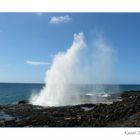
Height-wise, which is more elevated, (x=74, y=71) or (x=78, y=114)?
(x=74, y=71)

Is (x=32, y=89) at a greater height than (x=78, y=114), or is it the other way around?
(x=32, y=89)

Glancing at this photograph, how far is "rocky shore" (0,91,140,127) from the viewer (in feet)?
22.2

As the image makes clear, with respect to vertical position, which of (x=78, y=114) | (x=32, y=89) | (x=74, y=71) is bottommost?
(x=78, y=114)

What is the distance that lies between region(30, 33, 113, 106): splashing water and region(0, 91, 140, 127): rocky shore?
93mm

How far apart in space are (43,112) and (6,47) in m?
0.77

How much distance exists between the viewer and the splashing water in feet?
22.2

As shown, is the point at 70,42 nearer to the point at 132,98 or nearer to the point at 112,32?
the point at 112,32

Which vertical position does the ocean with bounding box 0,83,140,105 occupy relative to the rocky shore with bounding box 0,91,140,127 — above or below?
above

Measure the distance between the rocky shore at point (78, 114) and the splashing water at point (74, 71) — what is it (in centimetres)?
9

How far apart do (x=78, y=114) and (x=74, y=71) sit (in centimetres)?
44

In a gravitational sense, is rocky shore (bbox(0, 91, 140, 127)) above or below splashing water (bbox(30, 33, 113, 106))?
below

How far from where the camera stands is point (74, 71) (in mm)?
6875
